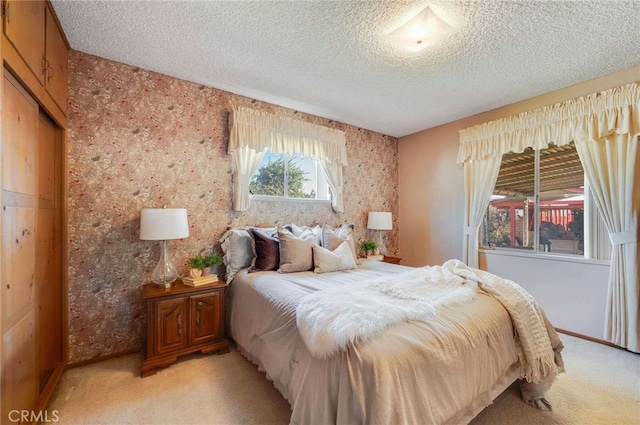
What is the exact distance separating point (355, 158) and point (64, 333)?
3.69 meters

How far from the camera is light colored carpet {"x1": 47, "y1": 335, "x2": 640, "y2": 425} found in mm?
1656

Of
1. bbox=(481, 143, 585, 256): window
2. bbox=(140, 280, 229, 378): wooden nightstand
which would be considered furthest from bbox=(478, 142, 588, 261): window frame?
bbox=(140, 280, 229, 378): wooden nightstand

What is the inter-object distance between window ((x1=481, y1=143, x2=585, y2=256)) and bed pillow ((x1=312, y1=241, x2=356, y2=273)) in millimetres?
2113

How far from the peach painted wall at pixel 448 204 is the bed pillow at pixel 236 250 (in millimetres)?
2748

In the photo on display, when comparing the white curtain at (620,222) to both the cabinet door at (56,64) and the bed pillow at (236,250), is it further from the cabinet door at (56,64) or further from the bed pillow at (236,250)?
the cabinet door at (56,64)

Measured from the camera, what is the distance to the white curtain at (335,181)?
12.1ft

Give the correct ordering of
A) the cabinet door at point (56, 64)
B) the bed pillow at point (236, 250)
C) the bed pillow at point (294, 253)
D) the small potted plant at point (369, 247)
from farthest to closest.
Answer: the small potted plant at point (369, 247) → the bed pillow at point (236, 250) → the bed pillow at point (294, 253) → the cabinet door at point (56, 64)

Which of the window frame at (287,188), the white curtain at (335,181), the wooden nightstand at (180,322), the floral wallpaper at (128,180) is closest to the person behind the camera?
the wooden nightstand at (180,322)

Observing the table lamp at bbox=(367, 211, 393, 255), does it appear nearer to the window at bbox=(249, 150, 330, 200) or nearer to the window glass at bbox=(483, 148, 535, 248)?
the window at bbox=(249, 150, 330, 200)

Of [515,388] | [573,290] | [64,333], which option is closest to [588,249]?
[573,290]

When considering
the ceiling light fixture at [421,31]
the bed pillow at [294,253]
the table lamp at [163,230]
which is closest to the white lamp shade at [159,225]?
the table lamp at [163,230]

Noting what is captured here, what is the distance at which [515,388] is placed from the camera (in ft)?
6.38

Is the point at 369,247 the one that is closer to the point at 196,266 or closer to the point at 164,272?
the point at 196,266

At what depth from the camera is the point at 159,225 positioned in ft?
7.16
